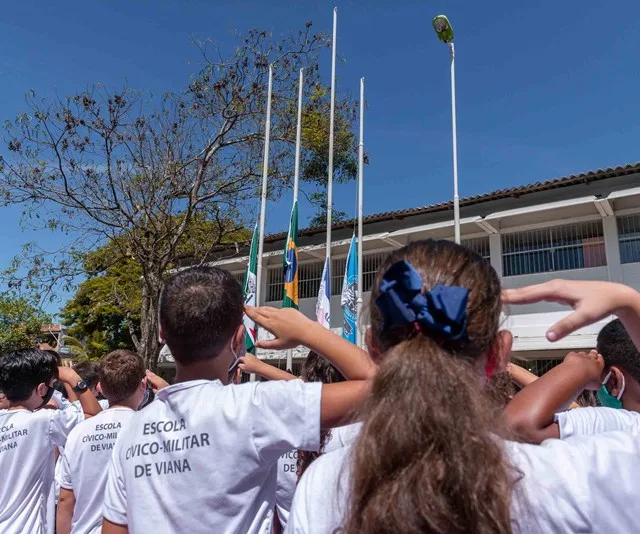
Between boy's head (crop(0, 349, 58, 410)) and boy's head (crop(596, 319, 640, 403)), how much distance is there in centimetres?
330

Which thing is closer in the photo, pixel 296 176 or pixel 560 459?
pixel 560 459

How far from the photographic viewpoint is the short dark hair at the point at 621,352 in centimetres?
219

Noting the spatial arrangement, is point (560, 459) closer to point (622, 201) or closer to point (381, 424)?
point (381, 424)

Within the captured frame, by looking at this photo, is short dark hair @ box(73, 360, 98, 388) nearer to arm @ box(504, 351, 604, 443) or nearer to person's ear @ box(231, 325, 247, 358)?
person's ear @ box(231, 325, 247, 358)

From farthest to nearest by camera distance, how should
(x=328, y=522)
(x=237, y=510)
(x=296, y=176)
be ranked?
(x=296, y=176) < (x=237, y=510) < (x=328, y=522)

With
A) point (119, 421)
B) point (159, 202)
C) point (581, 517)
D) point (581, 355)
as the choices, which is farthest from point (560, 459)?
point (159, 202)

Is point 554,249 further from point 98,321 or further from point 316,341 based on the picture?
point 98,321

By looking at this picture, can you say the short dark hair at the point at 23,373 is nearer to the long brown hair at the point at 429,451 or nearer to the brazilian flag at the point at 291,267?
the long brown hair at the point at 429,451

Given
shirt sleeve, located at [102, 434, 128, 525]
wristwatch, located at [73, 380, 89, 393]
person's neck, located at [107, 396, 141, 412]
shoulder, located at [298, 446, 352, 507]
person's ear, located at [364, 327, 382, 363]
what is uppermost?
person's ear, located at [364, 327, 382, 363]

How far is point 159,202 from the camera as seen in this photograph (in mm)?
13594

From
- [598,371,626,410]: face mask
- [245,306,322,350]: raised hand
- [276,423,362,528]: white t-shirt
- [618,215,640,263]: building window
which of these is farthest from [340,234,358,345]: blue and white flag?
[245,306,322,350]: raised hand

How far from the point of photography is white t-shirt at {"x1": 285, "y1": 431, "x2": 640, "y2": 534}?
106cm

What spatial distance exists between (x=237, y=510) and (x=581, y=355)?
1178mm

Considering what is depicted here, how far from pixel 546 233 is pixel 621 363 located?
13.0 meters
